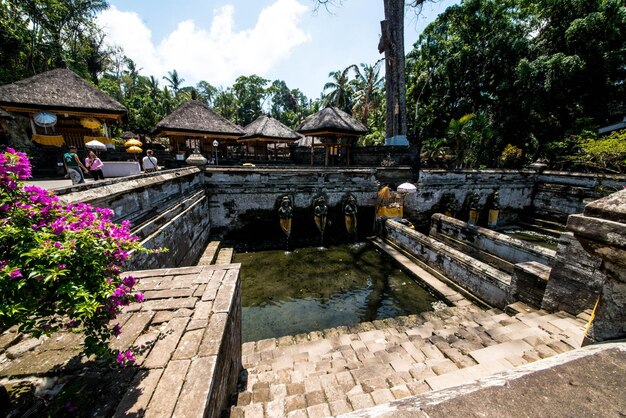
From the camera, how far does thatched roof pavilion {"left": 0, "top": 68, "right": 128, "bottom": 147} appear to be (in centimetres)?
1038

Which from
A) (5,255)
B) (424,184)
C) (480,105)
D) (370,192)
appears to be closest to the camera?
(5,255)

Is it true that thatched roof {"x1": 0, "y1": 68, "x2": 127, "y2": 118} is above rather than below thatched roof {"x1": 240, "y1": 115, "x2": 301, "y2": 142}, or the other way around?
above

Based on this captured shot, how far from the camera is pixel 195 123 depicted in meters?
14.4

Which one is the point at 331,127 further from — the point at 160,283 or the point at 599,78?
the point at 599,78

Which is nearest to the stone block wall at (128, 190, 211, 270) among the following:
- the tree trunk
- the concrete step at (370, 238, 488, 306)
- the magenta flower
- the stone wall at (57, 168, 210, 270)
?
the stone wall at (57, 168, 210, 270)

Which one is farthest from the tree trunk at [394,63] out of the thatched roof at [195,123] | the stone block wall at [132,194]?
the stone block wall at [132,194]

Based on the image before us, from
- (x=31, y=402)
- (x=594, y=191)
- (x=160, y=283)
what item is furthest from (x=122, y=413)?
(x=594, y=191)

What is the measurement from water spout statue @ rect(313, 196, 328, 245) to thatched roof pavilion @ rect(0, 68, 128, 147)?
1146 cm

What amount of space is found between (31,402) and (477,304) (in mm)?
6716

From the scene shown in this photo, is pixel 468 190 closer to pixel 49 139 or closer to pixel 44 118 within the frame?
pixel 44 118

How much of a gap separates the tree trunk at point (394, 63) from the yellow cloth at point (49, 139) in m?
16.9

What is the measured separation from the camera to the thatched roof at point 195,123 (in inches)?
544

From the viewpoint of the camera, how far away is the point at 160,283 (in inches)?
120

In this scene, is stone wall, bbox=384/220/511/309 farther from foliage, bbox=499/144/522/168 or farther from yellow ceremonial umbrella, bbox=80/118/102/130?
yellow ceremonial umbrella, bbox=80/118/102/130
